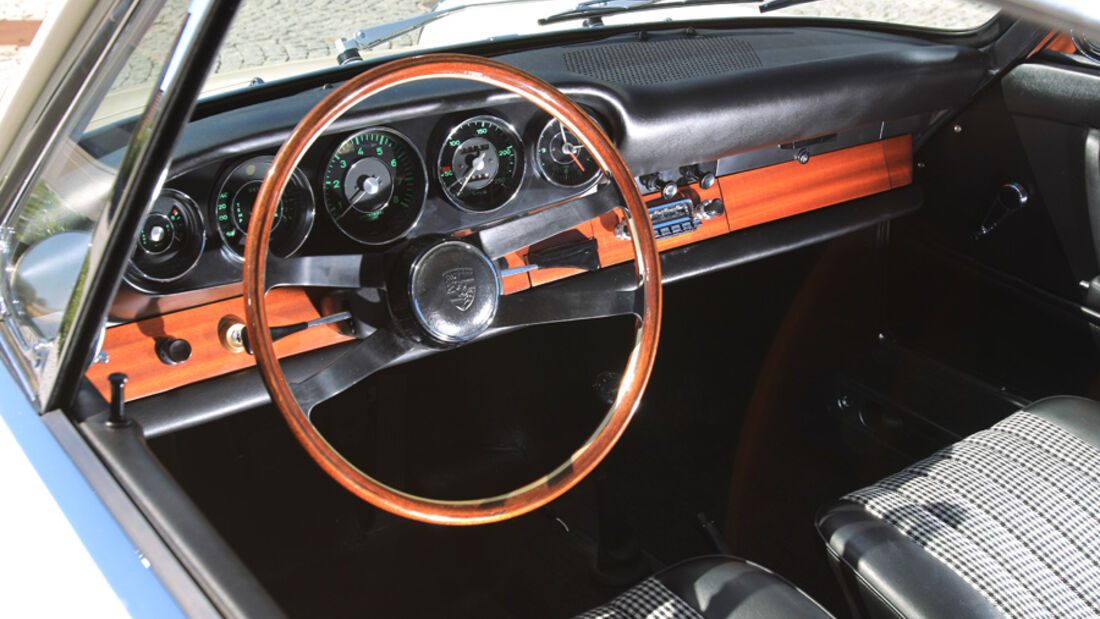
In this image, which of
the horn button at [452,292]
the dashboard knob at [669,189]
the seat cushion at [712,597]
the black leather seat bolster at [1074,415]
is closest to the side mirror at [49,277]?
the horn button at [452,292]

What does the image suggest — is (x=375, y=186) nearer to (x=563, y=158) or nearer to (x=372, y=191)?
(x=372, y=191)

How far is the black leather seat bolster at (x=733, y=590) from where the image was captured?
4.48 feet

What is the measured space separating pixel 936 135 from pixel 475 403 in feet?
5.44

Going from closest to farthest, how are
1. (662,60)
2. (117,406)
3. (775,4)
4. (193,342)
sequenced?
(117,406) → (193,342) → (662,60) → (775,4)

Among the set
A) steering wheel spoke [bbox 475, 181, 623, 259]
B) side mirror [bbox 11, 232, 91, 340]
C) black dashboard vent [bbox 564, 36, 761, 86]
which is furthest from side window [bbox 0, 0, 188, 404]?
black dashboard vent [bbox 564, 36, 761, 86]

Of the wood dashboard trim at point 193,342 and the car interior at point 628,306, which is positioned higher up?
the wood dashboard trim at point 193,342

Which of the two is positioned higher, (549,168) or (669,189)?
(549,168)

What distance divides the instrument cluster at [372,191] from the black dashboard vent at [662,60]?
21 centimetres

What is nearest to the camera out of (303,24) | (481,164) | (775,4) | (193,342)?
(193,342)

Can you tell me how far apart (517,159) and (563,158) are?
0.15m

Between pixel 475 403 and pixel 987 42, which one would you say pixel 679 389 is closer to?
pixel 475 403

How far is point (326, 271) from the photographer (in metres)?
1.42

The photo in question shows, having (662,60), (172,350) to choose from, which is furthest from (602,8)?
(172,350)

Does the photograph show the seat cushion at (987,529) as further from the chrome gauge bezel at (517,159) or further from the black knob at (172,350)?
the black knob at (172,350)
